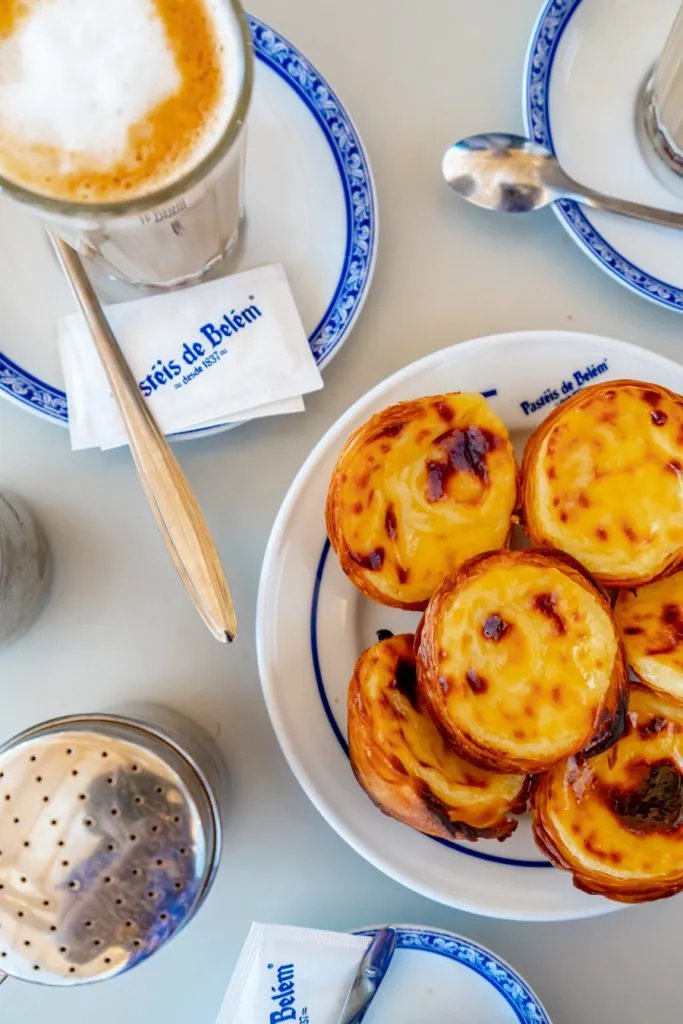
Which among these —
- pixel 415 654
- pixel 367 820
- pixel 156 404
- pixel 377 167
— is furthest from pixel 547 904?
A: pixel 377 167

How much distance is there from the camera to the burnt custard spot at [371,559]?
74 cm

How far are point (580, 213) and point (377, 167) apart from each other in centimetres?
23

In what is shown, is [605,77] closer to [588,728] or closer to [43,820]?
[588,728]

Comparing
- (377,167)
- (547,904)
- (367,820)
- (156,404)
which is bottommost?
(547,904)

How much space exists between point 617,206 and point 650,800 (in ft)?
1.96

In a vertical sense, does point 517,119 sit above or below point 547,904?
above

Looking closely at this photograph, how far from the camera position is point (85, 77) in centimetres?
67

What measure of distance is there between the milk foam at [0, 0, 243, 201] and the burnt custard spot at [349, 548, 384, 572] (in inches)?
14.6

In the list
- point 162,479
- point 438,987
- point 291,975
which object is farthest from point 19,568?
point 438,987

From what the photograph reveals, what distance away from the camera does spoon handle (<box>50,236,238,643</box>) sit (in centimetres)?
83

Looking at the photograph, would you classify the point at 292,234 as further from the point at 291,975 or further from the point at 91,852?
the point at 291,975

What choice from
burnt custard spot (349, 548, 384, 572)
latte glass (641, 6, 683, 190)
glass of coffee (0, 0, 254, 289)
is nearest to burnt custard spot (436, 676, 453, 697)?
burnt custard spot (349, 548, 384, 572)

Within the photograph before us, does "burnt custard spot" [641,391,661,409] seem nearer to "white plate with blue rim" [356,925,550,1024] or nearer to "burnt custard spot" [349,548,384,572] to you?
"burnt custard spot" [349,548,384,572]

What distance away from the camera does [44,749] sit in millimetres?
721
